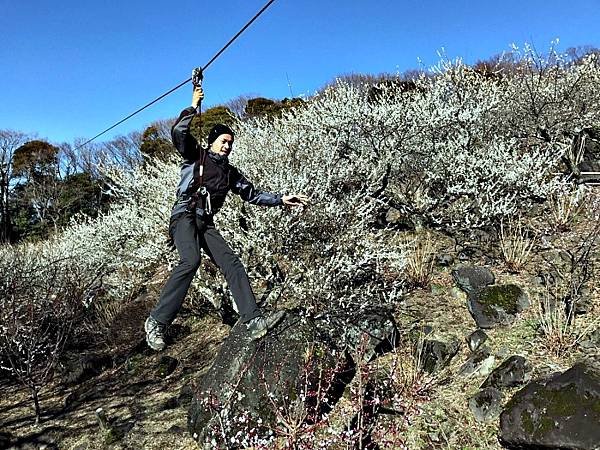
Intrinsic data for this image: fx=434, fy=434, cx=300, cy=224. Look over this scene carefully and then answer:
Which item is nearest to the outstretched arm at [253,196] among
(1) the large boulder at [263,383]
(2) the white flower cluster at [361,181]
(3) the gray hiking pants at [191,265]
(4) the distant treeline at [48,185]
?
(3) the gray hiking pants at [191,265]

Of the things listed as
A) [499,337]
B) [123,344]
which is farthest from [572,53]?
[123,344]

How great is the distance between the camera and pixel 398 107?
7.54 meters

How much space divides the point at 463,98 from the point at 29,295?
26.5ft

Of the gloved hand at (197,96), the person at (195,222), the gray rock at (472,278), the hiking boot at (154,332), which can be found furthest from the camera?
the gray rock at (472,278)

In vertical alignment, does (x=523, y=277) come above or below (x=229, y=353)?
below

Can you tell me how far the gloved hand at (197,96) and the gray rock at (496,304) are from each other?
153 inches

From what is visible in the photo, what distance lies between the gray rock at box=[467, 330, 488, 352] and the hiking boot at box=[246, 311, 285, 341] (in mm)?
2082

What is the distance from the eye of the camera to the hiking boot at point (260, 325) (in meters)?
4.28

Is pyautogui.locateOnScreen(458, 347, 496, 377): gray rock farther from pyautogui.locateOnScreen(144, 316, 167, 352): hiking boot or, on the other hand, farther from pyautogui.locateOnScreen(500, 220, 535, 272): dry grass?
pyautogui.locateOnScreen(144, 316, 167, 352): hiking boot

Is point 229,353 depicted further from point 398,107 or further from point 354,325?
point 398,107

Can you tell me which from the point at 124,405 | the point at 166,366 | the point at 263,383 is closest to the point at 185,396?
the point at 124,405

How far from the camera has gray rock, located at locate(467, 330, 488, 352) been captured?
4.58 metres

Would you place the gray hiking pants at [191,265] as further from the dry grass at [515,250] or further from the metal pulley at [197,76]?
the dry grass at [515,250]

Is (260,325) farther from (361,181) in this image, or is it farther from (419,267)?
(361,181)
